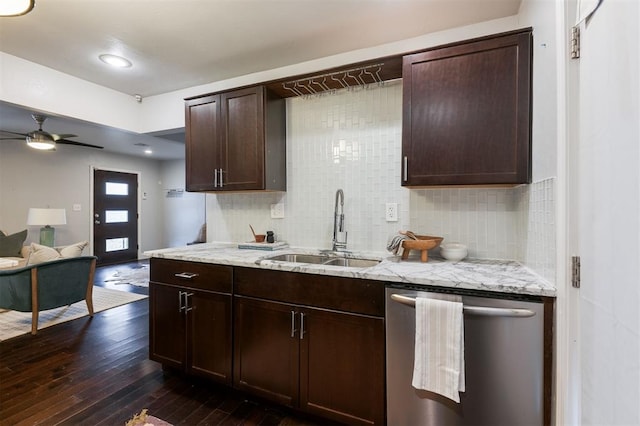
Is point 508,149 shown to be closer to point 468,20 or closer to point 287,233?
point 468,20

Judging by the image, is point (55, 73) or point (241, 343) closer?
point (241, 343)

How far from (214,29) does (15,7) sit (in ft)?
3.18

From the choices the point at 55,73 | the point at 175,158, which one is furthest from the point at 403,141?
the point at 175,158

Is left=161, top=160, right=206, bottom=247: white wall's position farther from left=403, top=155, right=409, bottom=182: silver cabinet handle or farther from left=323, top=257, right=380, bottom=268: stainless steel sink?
left=403, top=155, right=409, bottom=182: silver cabinet handle

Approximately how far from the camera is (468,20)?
1880 millimetres

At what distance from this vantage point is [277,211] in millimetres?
2543

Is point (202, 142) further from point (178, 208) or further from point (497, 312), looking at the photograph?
point (178, 208)

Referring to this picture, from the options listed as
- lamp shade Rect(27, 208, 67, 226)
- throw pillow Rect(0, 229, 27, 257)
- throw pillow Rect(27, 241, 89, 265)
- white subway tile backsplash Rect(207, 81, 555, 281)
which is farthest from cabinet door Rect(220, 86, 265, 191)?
throw pillow Rect(0, 229, 27, 257)

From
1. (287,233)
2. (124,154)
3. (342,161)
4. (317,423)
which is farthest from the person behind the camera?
(124,154)

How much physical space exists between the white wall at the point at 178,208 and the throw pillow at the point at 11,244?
2872 mm

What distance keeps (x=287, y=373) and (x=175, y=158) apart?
22.4ft

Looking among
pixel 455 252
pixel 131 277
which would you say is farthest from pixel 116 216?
pixel 455 252

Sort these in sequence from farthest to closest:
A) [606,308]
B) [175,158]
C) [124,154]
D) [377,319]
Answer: [175,158], [124,154], [377,319], [606,308]

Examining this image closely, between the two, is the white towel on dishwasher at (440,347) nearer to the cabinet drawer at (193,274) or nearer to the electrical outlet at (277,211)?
the cabinet drawer at (193,274)
